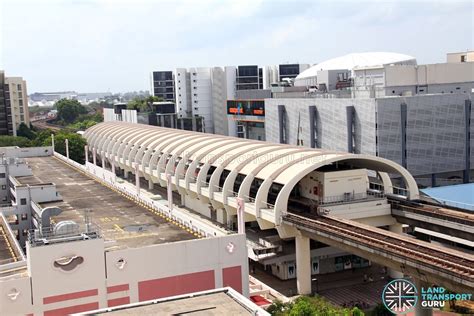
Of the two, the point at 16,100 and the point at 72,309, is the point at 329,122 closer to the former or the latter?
the point at 72,309

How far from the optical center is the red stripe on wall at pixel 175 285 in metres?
25.5

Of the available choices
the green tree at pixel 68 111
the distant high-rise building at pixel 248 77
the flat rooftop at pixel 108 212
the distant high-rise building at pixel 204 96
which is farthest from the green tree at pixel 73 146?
the green tree at pixel 68 111

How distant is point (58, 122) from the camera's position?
177 metres

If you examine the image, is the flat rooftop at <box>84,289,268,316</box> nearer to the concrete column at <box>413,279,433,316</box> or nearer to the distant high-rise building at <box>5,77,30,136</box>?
the concrete column at <box>413,279,433,316</box>

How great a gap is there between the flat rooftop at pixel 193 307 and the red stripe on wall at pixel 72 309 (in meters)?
4.97

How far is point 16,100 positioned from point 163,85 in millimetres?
33969

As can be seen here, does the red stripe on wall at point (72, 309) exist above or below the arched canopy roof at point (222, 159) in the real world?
below

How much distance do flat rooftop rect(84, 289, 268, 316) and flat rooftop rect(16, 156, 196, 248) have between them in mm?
8710

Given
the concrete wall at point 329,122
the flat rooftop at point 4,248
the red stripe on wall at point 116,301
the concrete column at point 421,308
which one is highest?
the concrete wall at point 329,122

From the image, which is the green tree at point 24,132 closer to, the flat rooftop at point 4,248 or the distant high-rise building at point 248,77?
the distant high-rise building at point 248,77

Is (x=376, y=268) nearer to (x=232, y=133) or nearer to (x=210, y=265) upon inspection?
(x=210, y=265)

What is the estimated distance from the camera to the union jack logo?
84.4ft

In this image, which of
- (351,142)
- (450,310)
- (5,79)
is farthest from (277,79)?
(450,310)

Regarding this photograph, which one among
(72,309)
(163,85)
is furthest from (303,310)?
(163,85)
